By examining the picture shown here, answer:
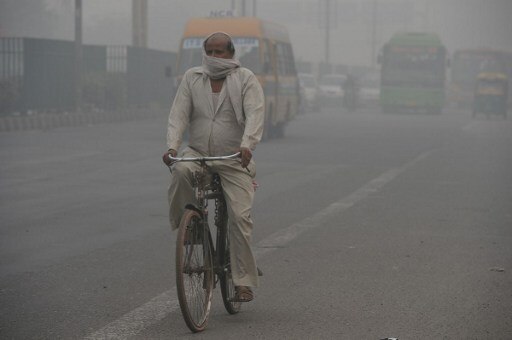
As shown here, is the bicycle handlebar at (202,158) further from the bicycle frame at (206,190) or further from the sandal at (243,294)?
the sandal at (243,294)

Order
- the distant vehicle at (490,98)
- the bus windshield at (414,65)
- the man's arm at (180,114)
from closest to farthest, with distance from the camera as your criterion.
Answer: the man's arm at (180,114)
the distant vehicle at (490,98)
the bus windshield at (414,65)

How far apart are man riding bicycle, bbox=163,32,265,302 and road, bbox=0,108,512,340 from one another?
1.52 feet

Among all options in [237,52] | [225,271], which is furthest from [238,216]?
[237,52]

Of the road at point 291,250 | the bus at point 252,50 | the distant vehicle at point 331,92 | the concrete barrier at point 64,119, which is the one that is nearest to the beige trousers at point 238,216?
the road at point 291,250

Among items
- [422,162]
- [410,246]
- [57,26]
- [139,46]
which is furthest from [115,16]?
[410,246]

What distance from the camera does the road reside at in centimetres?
611

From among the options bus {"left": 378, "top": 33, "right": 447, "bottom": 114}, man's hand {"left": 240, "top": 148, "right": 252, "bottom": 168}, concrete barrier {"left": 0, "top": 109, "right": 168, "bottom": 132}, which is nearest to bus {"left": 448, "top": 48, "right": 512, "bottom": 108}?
bus {"left": 378, "top": 33, "right": 447, "bottom": 114}

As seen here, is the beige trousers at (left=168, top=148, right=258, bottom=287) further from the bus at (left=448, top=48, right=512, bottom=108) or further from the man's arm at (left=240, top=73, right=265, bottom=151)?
the bus at (left=448, top=48, right=512, bottom=108)

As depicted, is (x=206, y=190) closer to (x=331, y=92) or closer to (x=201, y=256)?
(x=201, y=256)

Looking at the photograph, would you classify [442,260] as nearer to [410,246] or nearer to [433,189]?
[410,246]

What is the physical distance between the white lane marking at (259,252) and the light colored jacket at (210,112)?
982 millimetres

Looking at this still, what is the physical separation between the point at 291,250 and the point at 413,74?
38.7 m

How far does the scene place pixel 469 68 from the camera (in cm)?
5941

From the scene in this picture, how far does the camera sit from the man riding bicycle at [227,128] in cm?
609
